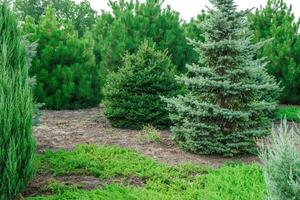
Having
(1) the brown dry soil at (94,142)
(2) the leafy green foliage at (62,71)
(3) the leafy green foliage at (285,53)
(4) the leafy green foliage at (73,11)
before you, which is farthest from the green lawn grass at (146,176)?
(4) the leafy green foliage at (73,11)

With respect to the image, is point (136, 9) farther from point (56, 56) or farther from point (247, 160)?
point (247, 160)

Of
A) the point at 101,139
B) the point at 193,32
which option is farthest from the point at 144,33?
the point at 101,139

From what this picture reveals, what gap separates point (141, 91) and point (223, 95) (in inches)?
99.6

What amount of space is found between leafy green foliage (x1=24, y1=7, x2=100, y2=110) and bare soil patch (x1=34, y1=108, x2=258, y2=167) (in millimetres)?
1749

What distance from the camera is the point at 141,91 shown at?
35.4 ft

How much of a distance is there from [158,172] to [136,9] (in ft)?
31.1

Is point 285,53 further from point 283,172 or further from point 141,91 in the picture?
point 283,172

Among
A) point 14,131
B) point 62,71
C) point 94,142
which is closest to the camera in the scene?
point 14,131

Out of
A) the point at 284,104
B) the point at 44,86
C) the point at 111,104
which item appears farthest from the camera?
the point at 284,104

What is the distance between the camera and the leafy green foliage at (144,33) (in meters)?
14.7

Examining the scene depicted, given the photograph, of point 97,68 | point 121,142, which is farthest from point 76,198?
point 97,68

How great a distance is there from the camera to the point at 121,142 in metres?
9.20

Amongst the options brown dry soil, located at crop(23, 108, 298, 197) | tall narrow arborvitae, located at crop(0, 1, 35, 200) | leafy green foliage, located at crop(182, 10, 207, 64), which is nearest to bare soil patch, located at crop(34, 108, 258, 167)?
brown dry soil, located at crop(23, 108, 298, 197)

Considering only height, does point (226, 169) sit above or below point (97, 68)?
below
